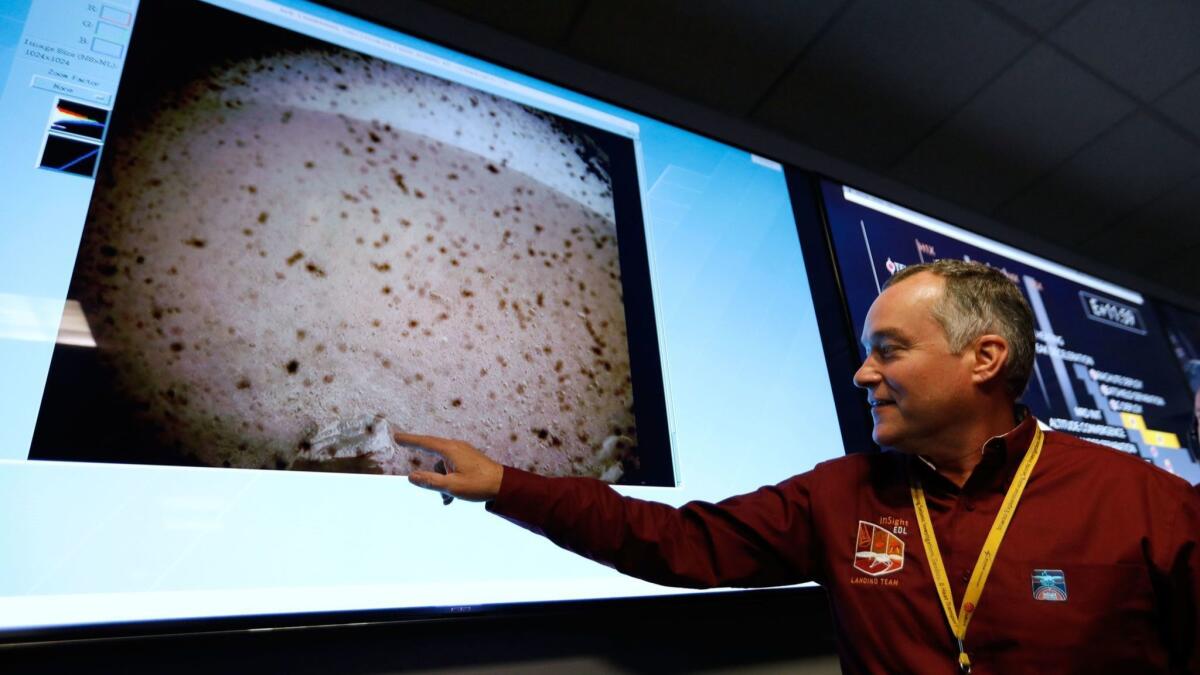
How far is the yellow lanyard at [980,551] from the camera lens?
0.93m

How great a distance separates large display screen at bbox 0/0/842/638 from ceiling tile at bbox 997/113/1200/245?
1.99m

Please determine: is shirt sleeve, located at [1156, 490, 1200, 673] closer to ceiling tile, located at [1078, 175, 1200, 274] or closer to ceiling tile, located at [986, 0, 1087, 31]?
ceiling tile, located at [986, 0, 1087, 31]

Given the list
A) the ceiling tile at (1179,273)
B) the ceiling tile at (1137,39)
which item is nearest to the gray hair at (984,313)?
the ceiling tile at (1137,39)

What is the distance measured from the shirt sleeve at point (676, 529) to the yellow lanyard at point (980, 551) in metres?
0.19

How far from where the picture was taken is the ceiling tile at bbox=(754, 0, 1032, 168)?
202 cm

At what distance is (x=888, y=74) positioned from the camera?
2.21 metres

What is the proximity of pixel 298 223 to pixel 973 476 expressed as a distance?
1.25 metres

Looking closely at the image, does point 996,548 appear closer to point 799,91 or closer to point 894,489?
point 894,489

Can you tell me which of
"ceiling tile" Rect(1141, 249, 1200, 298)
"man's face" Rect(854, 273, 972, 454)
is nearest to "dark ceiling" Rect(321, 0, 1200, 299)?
"ceiling tile" Rect(1141, 249, 1200, 298)

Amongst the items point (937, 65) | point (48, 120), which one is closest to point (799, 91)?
point (937, 65)

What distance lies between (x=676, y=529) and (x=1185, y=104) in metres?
2.78

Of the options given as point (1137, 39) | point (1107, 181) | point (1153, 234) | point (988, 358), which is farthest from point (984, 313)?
point (1153, 234)

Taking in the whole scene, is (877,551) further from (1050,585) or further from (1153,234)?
(1153,234)

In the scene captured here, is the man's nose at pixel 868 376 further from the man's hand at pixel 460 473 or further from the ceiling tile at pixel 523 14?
the ceiling tile at pixel 523 14
